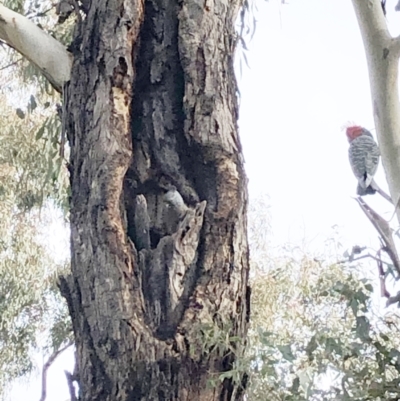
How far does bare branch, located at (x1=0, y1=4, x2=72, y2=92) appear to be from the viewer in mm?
1753

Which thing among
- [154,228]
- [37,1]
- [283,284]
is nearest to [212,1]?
[154,228]

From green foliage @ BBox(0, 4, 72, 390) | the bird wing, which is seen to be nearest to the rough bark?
the bird wing

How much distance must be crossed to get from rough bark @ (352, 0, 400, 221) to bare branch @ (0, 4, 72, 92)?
63 centimetres

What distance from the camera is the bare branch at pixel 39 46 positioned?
175 centimetres

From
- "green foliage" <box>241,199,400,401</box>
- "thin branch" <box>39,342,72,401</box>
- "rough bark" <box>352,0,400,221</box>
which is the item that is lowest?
"green foliage" <box>241,199,400,401</box>

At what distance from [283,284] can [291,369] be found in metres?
2.13

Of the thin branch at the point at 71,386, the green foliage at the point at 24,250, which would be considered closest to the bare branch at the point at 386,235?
the thin branch at the point at 71,386

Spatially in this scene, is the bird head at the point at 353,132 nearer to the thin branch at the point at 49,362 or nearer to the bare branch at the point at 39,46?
the bare branch at the point at 39,46

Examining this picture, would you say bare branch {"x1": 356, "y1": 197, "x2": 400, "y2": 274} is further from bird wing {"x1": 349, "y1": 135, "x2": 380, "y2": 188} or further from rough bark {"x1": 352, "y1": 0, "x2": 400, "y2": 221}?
bird wing {"x1": 349, "y1": 135, "x2": 380, "y2": 188}

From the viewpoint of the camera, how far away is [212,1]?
65.4 inches

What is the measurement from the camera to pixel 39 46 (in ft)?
6.11

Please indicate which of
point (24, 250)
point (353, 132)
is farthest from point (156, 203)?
point (24, 250)

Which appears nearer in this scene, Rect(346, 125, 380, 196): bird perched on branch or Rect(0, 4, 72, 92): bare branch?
Rect(0, 4, 72, 92): bare branch

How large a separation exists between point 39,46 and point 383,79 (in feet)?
2.66
